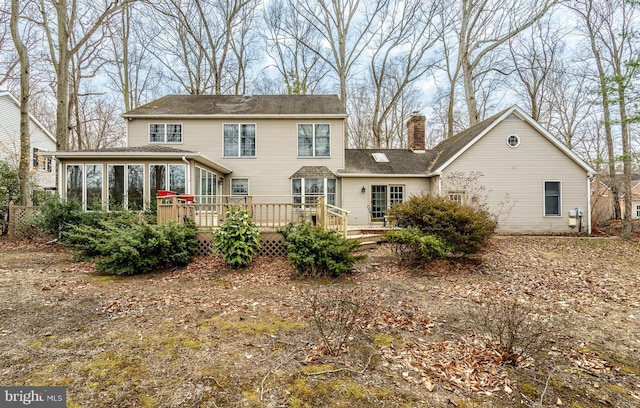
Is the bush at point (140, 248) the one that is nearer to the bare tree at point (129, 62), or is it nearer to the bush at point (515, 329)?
the bush at point (515, 329)

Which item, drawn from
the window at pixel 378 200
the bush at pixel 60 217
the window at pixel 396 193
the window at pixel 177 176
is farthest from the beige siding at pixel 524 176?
the bush at pixel 60 217

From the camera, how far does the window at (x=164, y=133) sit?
45.4ft

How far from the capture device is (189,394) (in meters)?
2.55

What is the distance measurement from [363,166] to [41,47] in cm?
1837

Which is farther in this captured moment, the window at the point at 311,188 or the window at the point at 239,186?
the window at the point at 239,186

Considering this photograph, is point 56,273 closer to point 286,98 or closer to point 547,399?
point 547,399

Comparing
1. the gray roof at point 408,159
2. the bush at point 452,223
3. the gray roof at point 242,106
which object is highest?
the gray roof at point 242,106

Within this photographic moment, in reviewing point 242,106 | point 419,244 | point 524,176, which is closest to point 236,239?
point 419,244

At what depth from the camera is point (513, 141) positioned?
1316 cm

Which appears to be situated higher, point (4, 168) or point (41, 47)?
point (41, 47)

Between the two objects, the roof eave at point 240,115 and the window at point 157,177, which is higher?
the roof eave at point 240,115

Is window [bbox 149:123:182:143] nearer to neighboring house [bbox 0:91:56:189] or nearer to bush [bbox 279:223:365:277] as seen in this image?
neighboring house [bbox 0:91:56:189]

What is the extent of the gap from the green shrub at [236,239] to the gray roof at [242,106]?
817cm

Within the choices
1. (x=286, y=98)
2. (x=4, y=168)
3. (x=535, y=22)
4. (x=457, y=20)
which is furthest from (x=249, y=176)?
(x=535, y=22)
